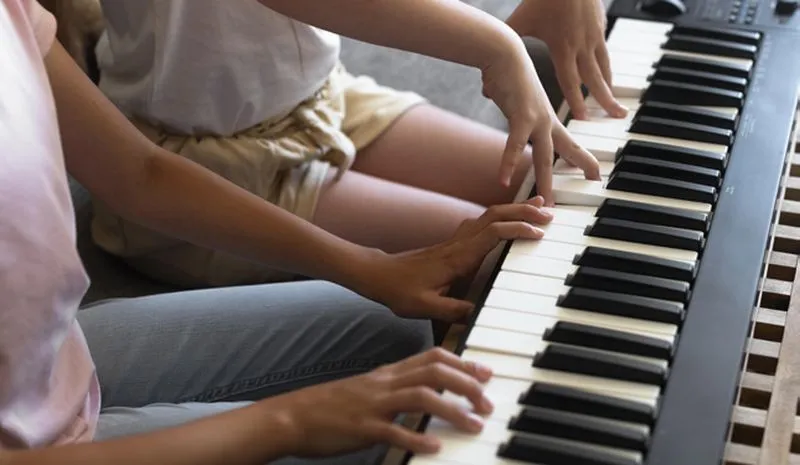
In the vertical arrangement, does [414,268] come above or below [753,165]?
below

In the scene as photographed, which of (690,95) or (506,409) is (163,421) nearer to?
(506,409)

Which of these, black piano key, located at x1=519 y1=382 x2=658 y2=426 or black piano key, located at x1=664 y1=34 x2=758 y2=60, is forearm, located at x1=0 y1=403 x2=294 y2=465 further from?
black piano key, located at x1=664 y1=34 x2=758 y2=60

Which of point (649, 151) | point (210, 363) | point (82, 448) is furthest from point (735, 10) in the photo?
point (82, 448)

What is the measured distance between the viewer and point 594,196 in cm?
107

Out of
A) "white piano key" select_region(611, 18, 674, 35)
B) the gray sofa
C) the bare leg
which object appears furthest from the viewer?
the gray sofa

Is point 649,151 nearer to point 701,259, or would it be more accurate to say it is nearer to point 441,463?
point 701,259

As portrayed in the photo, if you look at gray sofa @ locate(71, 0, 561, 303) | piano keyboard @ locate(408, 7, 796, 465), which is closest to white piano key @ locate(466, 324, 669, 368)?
piano keyboard @ locate(408, 7, 796, 465)

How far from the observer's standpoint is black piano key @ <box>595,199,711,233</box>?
1.02m

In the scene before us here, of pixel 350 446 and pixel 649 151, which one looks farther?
pixel 649 151

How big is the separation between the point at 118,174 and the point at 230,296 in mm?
184

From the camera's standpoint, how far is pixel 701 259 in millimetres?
977

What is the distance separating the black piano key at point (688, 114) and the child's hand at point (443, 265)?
221 millimetres

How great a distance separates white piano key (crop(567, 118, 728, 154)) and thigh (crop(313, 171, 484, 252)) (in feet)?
0.70

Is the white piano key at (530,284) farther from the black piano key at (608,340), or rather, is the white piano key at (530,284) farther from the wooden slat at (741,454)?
the wooden slat at (741,454)
